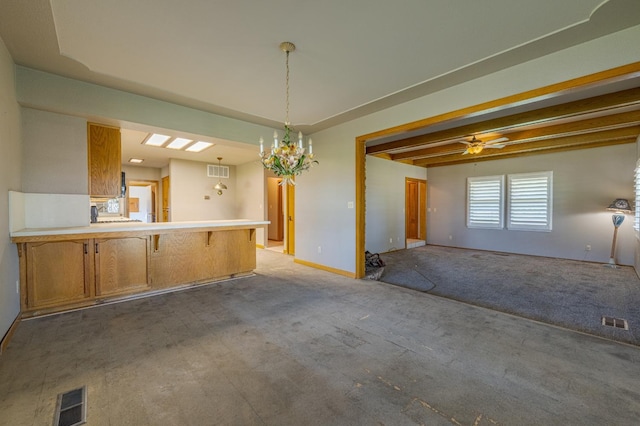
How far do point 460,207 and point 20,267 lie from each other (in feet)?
30.3

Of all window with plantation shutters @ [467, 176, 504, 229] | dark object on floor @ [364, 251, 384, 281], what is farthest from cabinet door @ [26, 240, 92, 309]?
window with plantation shutters @ [467, 176, 504, 229]

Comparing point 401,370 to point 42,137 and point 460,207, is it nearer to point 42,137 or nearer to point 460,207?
→ point 42,137

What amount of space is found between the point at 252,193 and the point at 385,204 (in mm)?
4013

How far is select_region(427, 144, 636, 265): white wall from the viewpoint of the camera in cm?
571

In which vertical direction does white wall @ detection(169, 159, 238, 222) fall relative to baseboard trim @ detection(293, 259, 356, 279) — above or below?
above

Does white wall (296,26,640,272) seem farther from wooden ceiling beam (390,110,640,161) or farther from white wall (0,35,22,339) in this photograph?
white wall (0,35,22,339)

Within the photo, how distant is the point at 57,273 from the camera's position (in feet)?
10.0

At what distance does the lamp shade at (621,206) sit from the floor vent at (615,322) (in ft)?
12.7

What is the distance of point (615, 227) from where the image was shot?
18.6ft

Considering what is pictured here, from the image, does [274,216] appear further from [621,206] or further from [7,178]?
[621,206]

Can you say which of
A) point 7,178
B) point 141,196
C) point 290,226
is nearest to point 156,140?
point 7,178

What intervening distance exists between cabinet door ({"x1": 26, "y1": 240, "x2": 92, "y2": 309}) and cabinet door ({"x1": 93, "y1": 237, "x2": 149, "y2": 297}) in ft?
0.38

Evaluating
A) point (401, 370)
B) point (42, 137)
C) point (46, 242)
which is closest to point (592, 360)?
point (401, 370)

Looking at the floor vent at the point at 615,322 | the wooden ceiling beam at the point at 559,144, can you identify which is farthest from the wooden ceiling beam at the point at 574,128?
the floor vent at the point at 615,322
